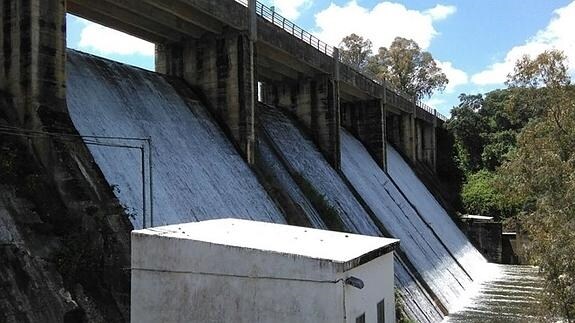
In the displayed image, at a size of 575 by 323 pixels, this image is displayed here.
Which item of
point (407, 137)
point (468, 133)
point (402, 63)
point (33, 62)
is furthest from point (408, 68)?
point (33, 62)

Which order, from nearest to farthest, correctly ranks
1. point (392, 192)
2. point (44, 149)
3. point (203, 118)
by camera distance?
point (44, 149) < point (203, 118) < point (392, 192)

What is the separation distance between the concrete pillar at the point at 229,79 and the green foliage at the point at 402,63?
4265cm

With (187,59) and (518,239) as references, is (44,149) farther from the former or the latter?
(518,239)

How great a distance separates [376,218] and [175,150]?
36.8 ft

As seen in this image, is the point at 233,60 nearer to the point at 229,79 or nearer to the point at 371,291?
the point at 229,79

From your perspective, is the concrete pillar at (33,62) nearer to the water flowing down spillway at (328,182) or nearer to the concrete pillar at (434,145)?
the water flowing down spillway at (328,182)

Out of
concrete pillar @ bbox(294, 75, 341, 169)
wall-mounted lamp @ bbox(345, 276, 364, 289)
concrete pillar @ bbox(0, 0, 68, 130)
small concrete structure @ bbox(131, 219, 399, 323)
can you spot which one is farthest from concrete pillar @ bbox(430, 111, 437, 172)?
wall-mounted lamp @ bbox(345, 276, 364, 289)

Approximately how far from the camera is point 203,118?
2030 cm

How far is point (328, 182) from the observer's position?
81.9ft

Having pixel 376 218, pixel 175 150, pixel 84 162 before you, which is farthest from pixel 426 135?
pixel 84 162

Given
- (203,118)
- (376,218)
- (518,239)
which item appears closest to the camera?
(203,118)

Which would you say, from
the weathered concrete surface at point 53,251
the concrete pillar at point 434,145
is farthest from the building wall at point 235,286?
the concrete pillar at point 434,145

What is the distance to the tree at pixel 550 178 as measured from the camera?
13398 mm

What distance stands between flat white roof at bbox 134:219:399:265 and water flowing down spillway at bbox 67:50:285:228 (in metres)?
4.69
